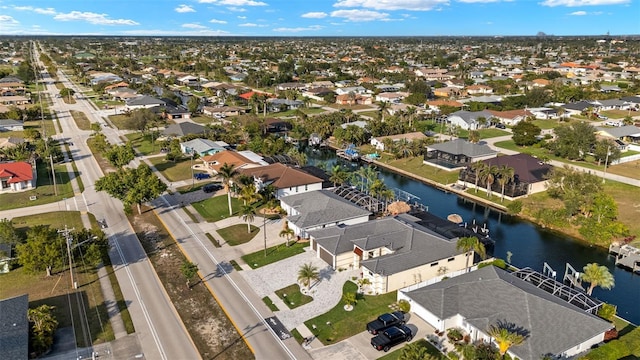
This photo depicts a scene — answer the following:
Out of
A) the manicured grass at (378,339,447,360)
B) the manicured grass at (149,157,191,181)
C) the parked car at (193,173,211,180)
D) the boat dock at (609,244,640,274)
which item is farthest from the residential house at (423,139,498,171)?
the manicured grass at (378,339,447,360)

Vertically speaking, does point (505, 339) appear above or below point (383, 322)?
above

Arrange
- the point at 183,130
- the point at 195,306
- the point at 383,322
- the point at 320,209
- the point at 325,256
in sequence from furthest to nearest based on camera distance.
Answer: the point at 183,130 < the point at 320,209 < the point at 325,256 < the point at 195,306 < the point at 383,322

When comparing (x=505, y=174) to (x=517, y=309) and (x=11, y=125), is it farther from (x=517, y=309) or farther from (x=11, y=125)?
(x=11, y=125)

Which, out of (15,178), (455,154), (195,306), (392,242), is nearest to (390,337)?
(392,242)

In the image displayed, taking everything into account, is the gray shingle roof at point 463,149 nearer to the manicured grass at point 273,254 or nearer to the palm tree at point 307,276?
the manicured grass at point 273,254

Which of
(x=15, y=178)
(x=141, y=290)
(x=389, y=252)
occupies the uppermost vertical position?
(x=15, y=178)
